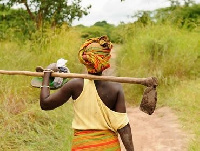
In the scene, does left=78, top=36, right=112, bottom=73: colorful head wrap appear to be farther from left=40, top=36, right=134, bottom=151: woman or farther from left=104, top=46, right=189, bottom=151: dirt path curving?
left=104, top=46, right=189, bottom=151: dirt path curving

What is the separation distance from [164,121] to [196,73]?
262 cm

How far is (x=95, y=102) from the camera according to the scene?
2574 millimetres

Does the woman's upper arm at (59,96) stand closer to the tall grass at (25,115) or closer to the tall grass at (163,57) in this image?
the tall grass at (25,115)

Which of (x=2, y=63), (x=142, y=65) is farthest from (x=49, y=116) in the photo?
(x=142, y=65)

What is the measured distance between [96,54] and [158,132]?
3367 mm

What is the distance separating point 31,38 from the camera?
28.6 ft

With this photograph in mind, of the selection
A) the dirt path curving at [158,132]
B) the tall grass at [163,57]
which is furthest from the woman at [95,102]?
the tall grass at [163,57]

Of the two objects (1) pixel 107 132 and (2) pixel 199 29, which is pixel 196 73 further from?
(1) pixel 107 132

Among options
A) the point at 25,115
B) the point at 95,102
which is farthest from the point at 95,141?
the point at 25,115

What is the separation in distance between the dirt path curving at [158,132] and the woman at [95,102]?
2325mm

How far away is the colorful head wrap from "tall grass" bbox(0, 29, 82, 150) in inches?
77.5

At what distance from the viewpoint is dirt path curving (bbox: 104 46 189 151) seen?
5008 mm

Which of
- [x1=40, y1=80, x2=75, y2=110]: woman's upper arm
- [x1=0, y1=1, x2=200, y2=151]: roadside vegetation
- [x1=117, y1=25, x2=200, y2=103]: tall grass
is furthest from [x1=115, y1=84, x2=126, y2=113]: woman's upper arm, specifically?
[x1=117, y1=25, x2=200, y2=103]: tall grass

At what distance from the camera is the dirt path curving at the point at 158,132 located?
16.4ft
